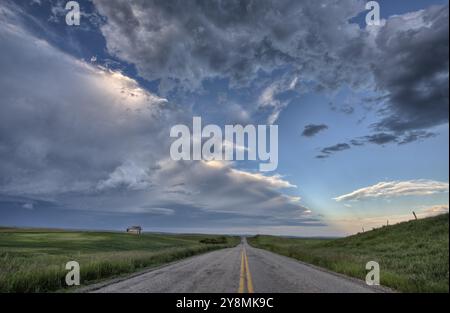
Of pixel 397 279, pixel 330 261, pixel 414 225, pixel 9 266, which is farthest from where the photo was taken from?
pixel 414 225

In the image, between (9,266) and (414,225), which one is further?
(414,225)

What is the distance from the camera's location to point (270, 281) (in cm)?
1447

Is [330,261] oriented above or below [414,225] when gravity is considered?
below

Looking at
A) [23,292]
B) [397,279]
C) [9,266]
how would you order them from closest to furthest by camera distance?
[23,292] < [397,279] < [9,266]
